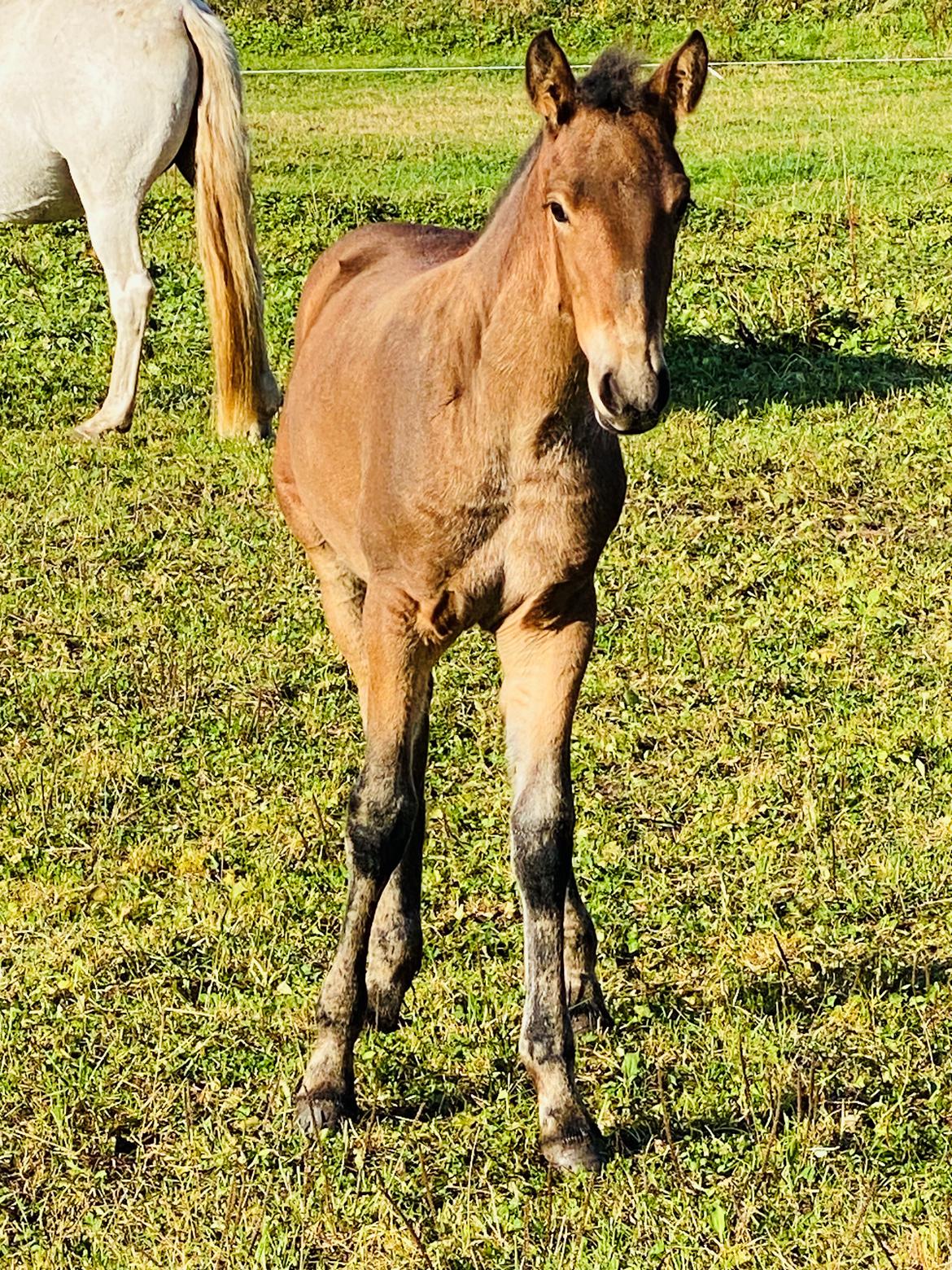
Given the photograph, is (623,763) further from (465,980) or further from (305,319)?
(305,319)

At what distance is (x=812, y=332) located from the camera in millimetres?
9156

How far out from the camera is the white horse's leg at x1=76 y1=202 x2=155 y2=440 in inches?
340

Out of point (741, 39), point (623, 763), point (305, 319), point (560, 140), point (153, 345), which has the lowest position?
point (741, 39)

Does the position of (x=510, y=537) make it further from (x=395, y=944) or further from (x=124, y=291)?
(x=124, y=291)

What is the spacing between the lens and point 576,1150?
136 inches

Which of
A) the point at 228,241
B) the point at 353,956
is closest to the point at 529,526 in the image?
the point at 353,956

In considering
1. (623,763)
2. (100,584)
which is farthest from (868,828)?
(100,584)

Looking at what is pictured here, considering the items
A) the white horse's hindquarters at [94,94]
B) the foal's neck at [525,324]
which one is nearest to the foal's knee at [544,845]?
the foal's neck at [525,324]

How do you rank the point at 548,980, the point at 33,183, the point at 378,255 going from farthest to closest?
the point at 33,183
the point at 378,255
the point at 548,980

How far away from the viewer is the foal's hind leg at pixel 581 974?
→ 13.0ft

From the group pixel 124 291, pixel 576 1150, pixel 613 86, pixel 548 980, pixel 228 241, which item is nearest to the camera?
pixel 613 86

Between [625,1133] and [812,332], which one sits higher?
[625,1133]

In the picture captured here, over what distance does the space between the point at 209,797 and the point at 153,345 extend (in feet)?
16.8

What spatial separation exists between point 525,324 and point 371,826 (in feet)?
3.78
